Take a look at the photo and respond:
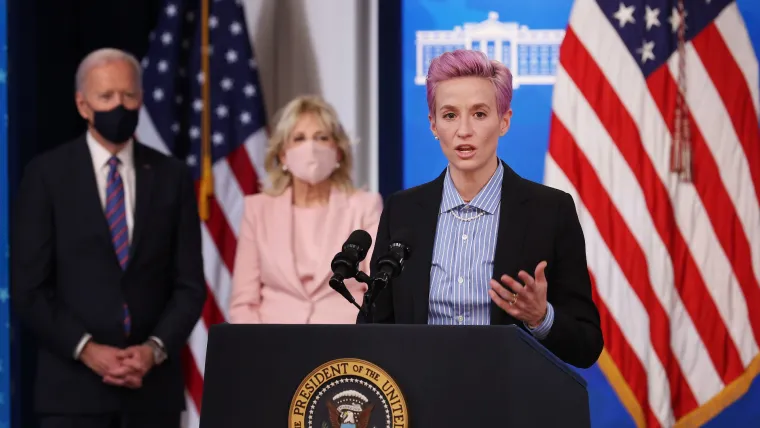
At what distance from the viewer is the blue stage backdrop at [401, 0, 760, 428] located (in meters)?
4.75

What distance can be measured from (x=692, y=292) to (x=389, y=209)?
8.44 ft

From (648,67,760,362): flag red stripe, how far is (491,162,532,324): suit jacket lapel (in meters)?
2.50

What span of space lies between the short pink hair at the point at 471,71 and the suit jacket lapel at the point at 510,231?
0.17 meters

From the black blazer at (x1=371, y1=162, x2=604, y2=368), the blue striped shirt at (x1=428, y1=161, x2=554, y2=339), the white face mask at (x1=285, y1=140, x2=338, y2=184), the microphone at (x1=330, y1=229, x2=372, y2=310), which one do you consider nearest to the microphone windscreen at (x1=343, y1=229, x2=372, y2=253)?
the microphone at (x1=330, y1=229, x2=372, y2=310)

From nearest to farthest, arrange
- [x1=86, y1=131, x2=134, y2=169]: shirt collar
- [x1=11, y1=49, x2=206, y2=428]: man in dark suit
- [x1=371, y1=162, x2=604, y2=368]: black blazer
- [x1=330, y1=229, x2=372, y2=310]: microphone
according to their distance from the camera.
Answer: [x1=330, y1=229, x2=372, y2=310]: microphone
[x1=371, y1=162, x2=604, y2=368]: black blazer
[x1=11, y1=49, x2=206, y2=428]: man in dark suit
[x1=86, y1=131, x2=134, y2=169]: shirt collar

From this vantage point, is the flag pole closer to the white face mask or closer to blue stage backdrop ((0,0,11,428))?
blue stage backdrop ((0,0,11,428))

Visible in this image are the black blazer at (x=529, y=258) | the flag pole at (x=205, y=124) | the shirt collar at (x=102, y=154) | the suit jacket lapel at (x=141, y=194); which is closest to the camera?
the black blazer at (x=529, y=258)

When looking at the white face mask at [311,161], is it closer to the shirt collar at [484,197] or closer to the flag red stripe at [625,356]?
the flag red stripe at [625,356]

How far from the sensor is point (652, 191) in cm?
450

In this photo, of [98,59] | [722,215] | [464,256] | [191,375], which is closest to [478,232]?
[464,256]

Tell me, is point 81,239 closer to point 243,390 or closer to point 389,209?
point 389,209

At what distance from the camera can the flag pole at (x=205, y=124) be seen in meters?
4.71

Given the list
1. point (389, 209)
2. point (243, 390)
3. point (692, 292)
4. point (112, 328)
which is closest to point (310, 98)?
point (112, 328)

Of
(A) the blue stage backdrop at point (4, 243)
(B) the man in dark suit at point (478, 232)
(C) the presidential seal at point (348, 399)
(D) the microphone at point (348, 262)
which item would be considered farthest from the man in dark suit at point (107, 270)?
(C) the presidential seal at point (348, 399)
